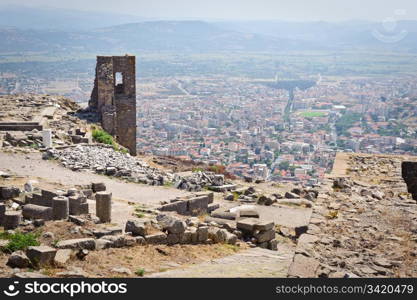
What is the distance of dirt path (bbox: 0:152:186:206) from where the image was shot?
16145 mm

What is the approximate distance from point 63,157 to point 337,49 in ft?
466

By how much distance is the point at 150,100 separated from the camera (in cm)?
8294

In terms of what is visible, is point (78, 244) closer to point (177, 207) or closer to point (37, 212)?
point (37, 212)

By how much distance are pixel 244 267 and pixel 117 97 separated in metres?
19.5

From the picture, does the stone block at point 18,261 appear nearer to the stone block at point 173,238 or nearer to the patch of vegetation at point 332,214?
the stone block at point 173,238

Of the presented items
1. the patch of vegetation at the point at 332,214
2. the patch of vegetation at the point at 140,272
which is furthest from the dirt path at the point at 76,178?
the patch of vegetation at the point at 140,272

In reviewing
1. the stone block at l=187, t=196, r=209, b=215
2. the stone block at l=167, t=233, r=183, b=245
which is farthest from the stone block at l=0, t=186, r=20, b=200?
the stone block at l=167, t=233, r=183, b=245

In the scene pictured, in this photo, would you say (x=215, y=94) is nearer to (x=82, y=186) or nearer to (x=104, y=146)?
(x=104, y=146)

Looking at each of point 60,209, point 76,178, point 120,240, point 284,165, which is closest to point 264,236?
point 120,240

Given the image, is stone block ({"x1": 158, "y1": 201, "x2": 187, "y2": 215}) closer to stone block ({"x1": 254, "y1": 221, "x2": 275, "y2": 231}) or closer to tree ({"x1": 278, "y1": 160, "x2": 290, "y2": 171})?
stone block ({"x1": 254, "y1": 221, "x2": 275, "y2": 231})

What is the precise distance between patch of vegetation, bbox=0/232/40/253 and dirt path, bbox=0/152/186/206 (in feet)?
17.8

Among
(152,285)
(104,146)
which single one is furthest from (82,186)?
(152,285)

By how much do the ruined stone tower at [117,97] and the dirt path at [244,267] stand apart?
650 inches

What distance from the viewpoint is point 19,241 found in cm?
945
